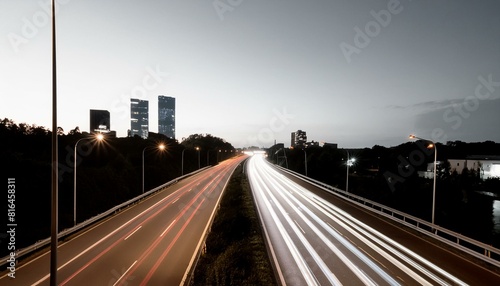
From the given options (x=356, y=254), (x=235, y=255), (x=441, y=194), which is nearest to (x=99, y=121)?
(x=235, y=255)

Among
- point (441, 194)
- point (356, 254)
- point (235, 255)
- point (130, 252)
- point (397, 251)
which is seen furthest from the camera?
point (441, 194)

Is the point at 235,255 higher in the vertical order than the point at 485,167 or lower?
lower

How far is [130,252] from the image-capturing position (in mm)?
18953

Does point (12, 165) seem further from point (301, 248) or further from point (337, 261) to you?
point (337, 261)

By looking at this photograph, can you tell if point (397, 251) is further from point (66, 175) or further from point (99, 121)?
point (99, 121)

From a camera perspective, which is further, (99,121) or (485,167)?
(99,121)

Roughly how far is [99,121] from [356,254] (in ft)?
336

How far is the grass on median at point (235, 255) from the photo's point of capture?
14677mm

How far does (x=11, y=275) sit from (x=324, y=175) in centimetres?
8589

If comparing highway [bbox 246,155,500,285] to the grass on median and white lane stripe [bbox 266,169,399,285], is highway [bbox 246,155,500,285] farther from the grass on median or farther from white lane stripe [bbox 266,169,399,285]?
the grass on median

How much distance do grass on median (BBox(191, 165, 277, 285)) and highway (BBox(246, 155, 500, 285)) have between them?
0.86 m

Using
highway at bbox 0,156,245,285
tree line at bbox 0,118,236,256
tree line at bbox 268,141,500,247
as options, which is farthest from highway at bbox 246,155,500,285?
tree line at bbox 268,141,500,247

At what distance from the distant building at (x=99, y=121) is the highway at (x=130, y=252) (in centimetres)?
7861

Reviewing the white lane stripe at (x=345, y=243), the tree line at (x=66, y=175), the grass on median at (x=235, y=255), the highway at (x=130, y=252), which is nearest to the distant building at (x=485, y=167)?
the white lane stripe at (x=345, y=243)
